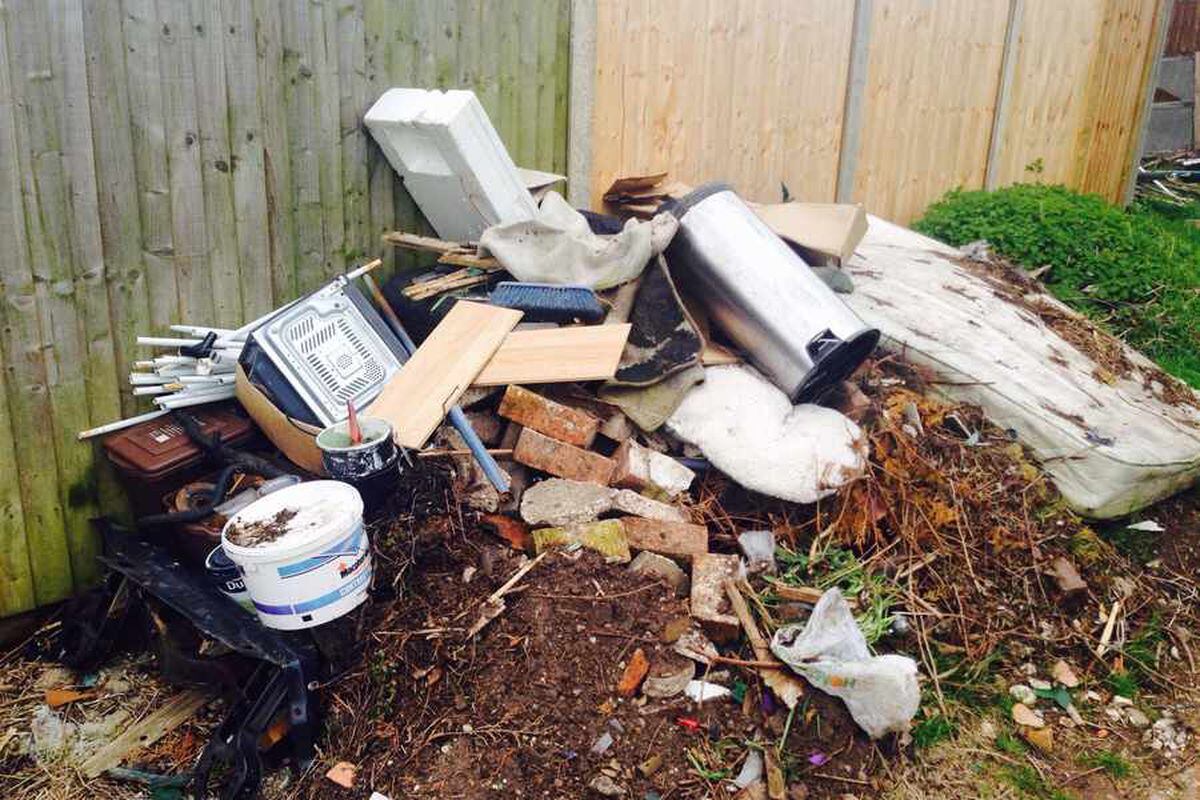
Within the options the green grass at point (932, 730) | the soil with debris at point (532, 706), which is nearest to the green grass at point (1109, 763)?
the green grass at point (932, 730)

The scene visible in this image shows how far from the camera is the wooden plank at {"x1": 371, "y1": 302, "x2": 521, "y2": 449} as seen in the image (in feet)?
11.4

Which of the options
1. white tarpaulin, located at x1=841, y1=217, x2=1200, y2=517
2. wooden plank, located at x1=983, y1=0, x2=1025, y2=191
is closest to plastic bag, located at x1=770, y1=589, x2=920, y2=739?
white tarpaulin, located at x1=841, y1=217, x2=1200, y2=517

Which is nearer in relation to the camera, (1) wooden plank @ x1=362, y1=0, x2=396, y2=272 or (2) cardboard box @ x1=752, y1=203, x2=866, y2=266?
(1) wooden plank @ x1=362, y1=0, x2=396, y2=272

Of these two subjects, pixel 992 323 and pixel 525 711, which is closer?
pixel 525 711

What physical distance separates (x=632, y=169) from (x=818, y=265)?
3.94 ft

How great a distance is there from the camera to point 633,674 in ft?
9.55

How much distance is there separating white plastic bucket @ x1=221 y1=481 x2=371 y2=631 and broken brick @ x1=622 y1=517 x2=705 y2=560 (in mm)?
927

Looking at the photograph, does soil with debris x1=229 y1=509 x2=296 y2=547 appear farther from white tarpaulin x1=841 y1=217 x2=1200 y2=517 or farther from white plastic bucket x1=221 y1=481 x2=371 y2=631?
white tarpaulin x1=841 y1=217 x2=1200 y2=517

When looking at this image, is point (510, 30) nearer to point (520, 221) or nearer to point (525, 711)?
point (520, 221)

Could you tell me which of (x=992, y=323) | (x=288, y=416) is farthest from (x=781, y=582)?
(x=992, y=323)

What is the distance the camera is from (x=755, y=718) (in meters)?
2.94

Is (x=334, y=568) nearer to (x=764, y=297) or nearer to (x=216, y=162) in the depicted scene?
(x=216, y=162)

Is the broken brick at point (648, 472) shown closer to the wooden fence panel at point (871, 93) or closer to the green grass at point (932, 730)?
the green grass at point (932, 730)

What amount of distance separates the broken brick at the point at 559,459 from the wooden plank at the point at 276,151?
1.26 metres
